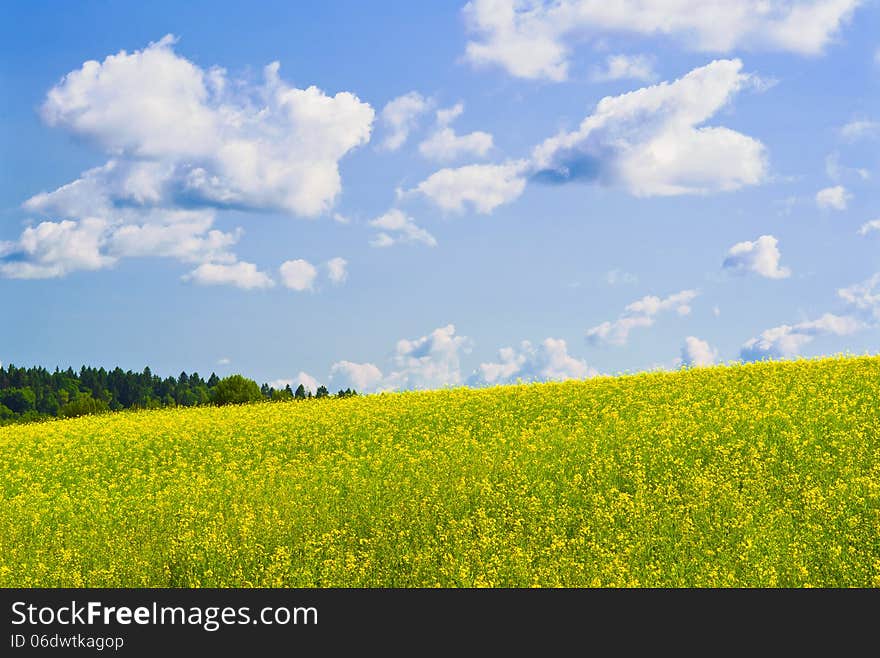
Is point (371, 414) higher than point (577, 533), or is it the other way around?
point (371, 414)

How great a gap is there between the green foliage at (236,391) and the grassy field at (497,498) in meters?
15.3

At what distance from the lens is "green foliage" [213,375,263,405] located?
152 ft

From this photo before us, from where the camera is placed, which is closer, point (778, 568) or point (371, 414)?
point (778, 568)

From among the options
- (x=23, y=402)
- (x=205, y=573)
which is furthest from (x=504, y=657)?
(x=23, y=402)

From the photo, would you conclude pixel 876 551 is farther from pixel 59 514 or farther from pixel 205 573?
pixel 59 514

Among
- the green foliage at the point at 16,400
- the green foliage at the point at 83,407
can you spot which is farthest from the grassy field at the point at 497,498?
the green foliage at the point at 16,400

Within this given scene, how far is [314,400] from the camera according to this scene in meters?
43.1

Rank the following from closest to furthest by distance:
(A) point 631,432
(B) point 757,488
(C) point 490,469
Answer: (B) point 757,488 < (C) point 490,469 < (A) point 631,432

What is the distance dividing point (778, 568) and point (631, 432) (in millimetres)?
8446

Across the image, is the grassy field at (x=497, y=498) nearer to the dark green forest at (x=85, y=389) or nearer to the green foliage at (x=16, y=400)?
the dark green forest at (x=85, y=389)

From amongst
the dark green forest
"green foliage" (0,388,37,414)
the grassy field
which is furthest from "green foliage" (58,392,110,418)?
"green foliage" (0,388,37,414)

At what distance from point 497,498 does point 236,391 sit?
2992 cm

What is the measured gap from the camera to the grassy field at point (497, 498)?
16312 mm

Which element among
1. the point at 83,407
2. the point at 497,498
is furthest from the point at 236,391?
the point at 497,498
